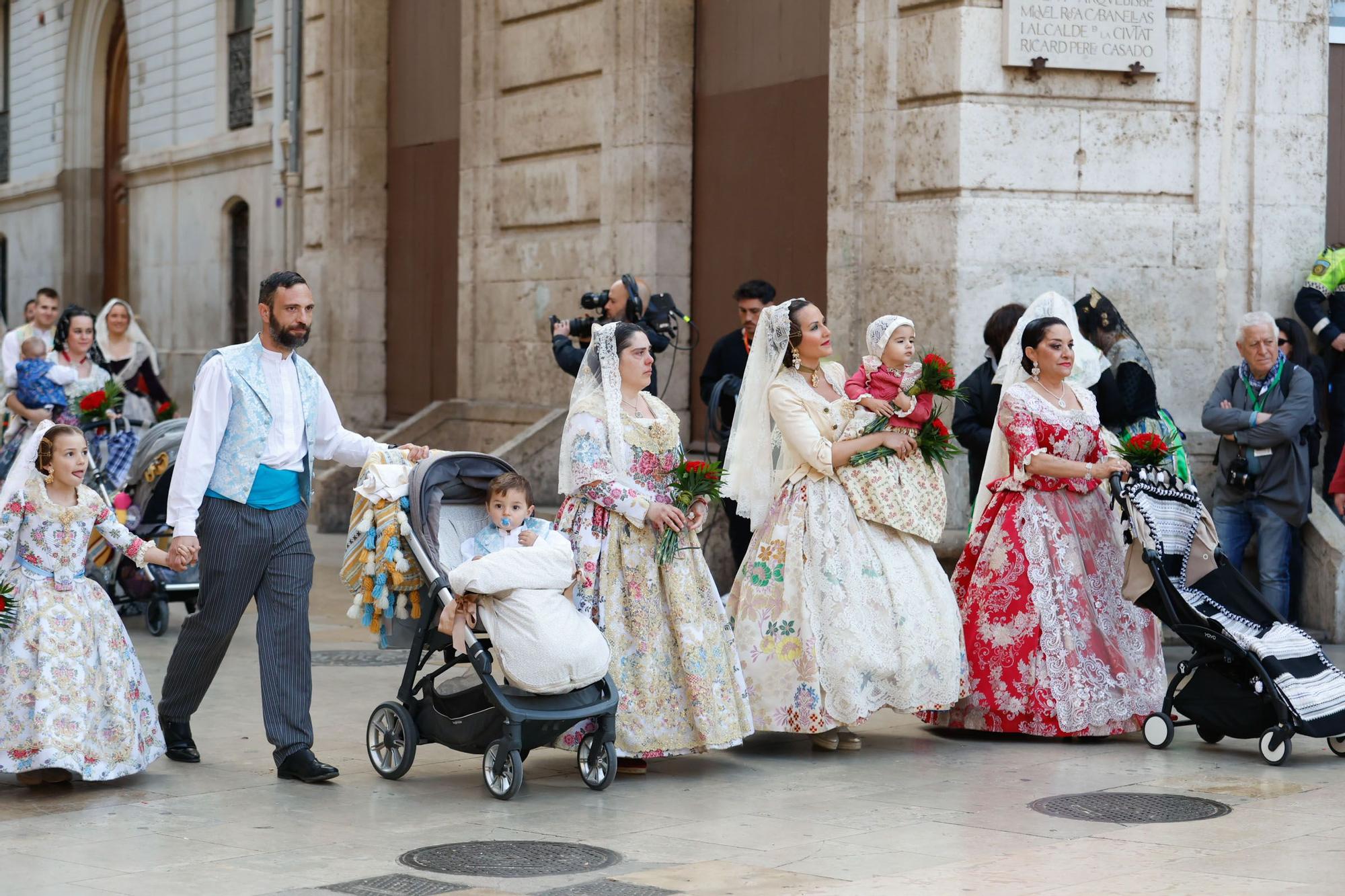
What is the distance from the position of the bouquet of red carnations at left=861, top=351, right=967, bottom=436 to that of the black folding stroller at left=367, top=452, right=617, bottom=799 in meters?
1.65

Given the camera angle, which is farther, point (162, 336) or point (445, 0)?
point (162, 336)

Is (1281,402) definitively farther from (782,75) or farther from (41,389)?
(41,389)

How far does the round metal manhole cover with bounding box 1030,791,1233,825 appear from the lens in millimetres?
6680

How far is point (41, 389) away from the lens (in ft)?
41.1

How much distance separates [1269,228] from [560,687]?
644cm

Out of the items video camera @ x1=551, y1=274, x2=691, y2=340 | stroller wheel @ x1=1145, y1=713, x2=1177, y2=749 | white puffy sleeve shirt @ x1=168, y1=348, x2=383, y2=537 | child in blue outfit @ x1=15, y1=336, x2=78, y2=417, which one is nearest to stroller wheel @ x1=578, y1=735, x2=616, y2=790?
white puffy sleeve shirt @ x1=168, y1=348, x2=383, y2=537

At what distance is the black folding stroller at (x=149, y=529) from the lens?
11.4m

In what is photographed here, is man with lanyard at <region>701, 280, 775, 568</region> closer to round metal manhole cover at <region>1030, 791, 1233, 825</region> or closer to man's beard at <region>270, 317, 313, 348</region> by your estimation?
man's beard at <region>270, 317, 313, 348</region>

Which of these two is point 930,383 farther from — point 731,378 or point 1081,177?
point 1081,177

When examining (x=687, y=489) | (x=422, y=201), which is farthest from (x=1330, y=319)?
(x=422, y=201)

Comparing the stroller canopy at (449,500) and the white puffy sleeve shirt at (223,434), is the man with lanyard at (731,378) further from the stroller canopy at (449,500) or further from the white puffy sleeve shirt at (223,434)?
the white puffy sleeve shirt at (223,434)

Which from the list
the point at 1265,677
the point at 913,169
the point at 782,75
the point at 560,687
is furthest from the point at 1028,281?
the point at 560,687

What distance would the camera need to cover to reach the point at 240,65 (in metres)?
25.2

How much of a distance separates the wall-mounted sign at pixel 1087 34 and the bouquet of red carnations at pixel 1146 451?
3570 mm
